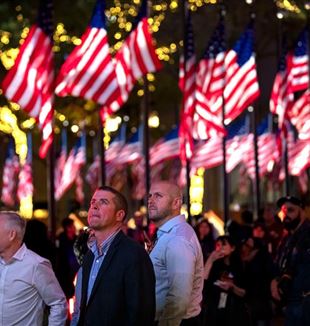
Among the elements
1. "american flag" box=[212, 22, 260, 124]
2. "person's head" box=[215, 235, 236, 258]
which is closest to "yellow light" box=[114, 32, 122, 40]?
"american flag" box=[212, 22, 260, 124]

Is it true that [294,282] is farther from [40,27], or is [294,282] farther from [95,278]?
[40,27]

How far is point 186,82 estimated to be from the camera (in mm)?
22797

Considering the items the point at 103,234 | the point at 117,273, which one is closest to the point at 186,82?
the point at 103,234

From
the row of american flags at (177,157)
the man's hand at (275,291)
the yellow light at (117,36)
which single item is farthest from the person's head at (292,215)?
the yellow light at (117,36)

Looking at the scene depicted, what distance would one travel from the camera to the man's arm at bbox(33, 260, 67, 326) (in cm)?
795

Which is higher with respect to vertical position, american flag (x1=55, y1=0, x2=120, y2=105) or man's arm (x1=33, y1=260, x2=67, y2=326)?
american flag (x1=55, y1=0, x2=120, y2=105)

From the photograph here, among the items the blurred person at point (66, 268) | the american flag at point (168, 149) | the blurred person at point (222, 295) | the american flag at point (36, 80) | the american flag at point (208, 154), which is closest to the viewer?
the blurred person at point (222, 295)

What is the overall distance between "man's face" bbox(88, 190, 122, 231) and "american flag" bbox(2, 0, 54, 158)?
10605 millimetres

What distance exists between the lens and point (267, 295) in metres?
14.2

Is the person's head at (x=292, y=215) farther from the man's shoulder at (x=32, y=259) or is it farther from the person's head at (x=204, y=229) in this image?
the man's shoulder at (x=32, y=259)

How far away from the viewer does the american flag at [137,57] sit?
2027 centimetres

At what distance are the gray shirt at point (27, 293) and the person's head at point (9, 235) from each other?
0.17 ft

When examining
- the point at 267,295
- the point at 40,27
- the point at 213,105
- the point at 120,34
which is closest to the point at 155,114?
the point at 120,34

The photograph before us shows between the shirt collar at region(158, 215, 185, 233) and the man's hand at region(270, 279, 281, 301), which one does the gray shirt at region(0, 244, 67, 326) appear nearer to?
the shirt collar at region(158, 215, 185, 233)
